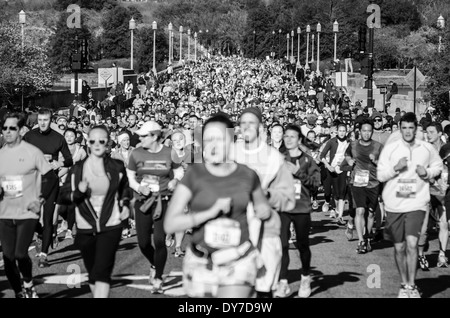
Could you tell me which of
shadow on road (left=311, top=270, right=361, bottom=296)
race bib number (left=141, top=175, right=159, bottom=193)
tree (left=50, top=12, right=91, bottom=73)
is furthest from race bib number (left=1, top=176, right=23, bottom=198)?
tree (left=50, top=12, right=91, bottom=73)

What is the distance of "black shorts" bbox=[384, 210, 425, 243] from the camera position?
406 inches

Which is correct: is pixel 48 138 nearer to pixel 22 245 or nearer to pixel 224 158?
pixel 22 245

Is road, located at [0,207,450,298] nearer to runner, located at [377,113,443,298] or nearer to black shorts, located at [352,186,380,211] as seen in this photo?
runner, located at [377,113,443,298]

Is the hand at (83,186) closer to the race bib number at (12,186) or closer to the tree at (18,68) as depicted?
the race bib number at (12,186)

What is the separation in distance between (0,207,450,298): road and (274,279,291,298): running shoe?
1.02 ft

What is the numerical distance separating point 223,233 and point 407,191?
4134 millimetres

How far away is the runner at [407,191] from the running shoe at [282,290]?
118cm

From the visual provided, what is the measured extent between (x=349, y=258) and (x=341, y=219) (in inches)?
184

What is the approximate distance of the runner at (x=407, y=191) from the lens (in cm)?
1027

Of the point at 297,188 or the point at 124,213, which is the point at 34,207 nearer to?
the point at 124,213

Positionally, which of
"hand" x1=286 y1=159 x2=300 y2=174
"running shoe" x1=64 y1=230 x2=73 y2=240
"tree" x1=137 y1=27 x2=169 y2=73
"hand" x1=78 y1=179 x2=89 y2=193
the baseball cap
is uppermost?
"tree" x1=137 y1=27 x2=169 y2=73

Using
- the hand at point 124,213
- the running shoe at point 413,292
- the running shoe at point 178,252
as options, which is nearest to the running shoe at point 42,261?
the running shoe at point 178,252

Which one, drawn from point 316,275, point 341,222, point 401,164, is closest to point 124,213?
point 401,164
